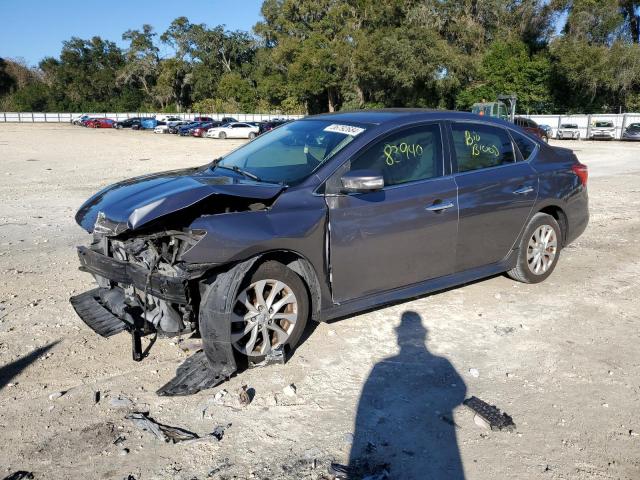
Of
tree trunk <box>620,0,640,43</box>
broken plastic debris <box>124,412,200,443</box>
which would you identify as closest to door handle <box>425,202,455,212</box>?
broken plastic debris <box>124,412,200,443</box>

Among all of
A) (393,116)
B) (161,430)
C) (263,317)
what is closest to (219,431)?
(161,430)

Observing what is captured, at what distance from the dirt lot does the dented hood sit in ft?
3.48

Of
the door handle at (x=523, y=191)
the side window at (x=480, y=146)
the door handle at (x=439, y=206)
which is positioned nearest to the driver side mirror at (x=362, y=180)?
the door handle at (x=439, y=206)

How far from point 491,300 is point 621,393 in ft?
5.99

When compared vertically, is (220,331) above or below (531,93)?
below

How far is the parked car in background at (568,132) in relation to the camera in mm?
39750

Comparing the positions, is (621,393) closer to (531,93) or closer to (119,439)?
(119,439)

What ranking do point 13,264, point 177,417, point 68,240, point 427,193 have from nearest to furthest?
point 177,417, point 427,193, point 13,264, point 68,240

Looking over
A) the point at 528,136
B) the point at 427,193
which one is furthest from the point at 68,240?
the point at 528,136

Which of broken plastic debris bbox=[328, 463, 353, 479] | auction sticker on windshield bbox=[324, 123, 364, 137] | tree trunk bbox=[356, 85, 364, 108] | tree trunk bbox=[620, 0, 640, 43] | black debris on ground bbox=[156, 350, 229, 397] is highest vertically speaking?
tree trunk bbox=[620, 0, 640, 43]

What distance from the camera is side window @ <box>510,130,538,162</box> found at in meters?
5.65

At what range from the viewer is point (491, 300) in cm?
550

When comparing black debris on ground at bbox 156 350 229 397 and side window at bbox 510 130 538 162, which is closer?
black debris on ground at bbox 156 350 229 397

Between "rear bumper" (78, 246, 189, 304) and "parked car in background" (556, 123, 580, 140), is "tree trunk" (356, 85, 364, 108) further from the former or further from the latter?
"rear bumper" (78, 246, 189, 304)
